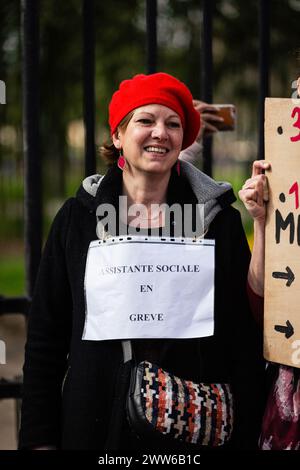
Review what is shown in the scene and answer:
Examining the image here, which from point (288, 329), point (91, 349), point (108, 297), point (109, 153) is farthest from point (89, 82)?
point (288, 329)

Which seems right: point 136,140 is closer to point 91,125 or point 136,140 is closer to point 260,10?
point 91,125

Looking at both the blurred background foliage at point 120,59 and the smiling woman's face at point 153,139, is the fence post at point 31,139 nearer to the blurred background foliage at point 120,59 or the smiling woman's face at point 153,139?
the smiling woman's face at point 153,139

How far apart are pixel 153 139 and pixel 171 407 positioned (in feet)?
2.33

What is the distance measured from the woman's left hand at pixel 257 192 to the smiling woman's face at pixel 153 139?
222 millimetres

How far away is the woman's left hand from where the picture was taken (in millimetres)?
1934

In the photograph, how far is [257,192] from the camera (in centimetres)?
193

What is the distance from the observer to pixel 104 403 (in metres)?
1.99

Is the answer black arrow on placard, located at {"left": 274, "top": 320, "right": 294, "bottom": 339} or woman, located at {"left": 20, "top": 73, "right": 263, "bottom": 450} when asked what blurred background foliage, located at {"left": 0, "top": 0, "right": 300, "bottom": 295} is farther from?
black arrow on placard, located at {"left": 274, "top": 320, "right": 294, "bottom": 339}

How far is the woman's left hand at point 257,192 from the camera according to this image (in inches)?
76.1

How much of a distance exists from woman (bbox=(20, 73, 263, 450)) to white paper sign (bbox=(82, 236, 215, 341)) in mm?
34

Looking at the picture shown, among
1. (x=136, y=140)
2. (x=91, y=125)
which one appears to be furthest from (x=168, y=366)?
(x=91, y=125)

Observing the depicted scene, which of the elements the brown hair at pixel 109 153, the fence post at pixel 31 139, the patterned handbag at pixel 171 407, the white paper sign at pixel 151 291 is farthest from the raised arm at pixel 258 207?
the fence post at pixel 31 139

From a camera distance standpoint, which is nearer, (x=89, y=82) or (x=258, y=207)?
(x=258, y=207)

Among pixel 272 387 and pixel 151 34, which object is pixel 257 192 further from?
pixel 151 34
